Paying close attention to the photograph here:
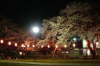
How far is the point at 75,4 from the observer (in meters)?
27.0

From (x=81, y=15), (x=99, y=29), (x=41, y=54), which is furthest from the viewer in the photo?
(x=41, y=54)

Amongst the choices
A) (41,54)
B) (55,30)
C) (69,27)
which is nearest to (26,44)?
(41,54)

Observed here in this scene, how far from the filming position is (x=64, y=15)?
2892 cm

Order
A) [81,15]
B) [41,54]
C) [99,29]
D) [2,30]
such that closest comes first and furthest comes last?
1. [81,15]
2. [99,29]
3. [2,30]
4. [41,54]

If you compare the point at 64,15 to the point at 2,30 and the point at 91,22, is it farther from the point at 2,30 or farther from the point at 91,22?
the point at 2,30

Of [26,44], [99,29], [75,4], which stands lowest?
[26,44]

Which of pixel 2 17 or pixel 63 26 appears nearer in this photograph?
pixel 63 26

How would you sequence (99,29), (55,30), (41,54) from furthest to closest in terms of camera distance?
(41,54) < (55,30) < (99,29)

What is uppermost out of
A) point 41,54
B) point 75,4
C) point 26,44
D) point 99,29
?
point 75,4

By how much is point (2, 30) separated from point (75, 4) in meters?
22.4

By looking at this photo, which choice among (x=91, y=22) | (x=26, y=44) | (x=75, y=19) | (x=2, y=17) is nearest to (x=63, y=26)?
(x=75, y=19)

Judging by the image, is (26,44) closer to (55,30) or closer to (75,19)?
(55,30)

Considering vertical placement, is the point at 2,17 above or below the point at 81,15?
above

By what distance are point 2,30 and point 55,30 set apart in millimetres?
17961
